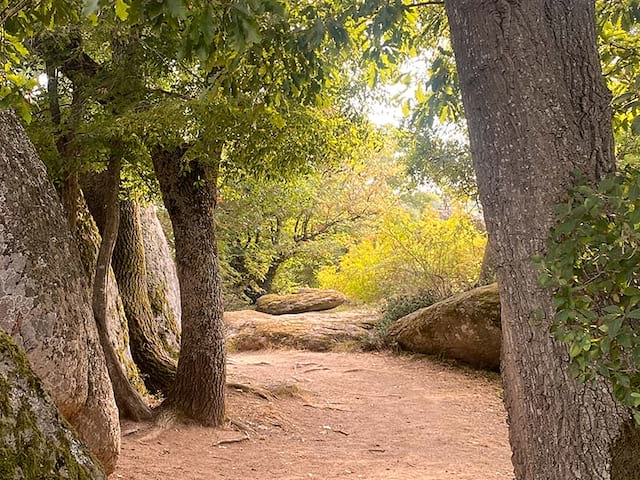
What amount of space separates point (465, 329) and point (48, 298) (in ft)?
25.1

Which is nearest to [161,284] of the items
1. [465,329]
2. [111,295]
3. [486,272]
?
[111,295]

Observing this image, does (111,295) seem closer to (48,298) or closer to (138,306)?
(138,306)

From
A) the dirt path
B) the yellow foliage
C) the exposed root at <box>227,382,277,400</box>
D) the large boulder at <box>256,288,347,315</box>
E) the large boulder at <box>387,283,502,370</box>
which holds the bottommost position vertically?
the dirt path

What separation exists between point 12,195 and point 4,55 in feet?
5.73

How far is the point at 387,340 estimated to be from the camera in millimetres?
12203

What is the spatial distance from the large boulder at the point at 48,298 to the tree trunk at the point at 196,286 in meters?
1.82

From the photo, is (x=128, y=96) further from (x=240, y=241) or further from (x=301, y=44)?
(x=240, y=241)

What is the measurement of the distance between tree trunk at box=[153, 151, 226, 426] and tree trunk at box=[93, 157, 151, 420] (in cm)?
43

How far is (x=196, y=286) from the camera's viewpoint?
22.5 feet

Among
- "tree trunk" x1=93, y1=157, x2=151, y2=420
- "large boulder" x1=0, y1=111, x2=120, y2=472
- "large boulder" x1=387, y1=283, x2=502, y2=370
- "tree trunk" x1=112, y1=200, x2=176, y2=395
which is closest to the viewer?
"large boulder" x1=0, y1=111, x2=120, y2=472

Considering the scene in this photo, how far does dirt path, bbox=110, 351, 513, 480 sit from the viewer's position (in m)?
5.93

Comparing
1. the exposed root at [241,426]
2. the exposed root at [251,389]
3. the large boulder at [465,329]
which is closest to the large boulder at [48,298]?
the exposed root at [241,426]

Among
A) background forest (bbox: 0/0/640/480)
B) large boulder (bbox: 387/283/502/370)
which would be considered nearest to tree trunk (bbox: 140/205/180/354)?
background forest (bbox: 0/0/640/480)

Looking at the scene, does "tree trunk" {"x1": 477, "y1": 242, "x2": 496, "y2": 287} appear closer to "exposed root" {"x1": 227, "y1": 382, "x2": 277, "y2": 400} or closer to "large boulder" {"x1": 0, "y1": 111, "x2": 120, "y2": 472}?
"exposed root" {"x1": 227, "y1": 382, "x2": 277, "y2": 400}
